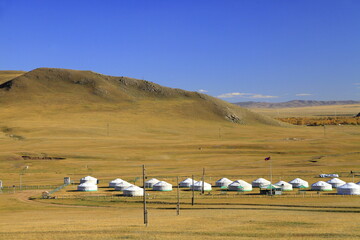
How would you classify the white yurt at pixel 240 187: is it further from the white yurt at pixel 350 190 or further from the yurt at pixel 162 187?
the white yurt at pixel 350 190

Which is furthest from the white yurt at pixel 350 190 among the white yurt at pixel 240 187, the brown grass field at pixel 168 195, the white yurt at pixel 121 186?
the white yurt at pixel 121 186

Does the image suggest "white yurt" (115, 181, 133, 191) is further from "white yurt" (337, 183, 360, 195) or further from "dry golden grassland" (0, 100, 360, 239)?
"white yurt" (337, 183, 360, 195)

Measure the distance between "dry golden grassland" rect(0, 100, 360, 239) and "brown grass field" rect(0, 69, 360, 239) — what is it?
119 millimetres

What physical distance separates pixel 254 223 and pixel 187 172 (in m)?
73.0

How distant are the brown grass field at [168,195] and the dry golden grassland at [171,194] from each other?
0.12 meters

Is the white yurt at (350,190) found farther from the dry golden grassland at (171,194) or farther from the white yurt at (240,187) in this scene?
the white yurt at (240,187)

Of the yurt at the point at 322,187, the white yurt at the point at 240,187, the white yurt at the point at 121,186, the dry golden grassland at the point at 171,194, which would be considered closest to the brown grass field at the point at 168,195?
the dry golden grassland at the point at 171,194

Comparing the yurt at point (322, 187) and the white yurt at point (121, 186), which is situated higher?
the white yurt at point (121, 186)

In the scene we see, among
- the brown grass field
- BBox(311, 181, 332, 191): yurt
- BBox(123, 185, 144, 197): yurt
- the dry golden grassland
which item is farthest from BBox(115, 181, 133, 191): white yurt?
BBox(311, 181, 332, 191): yurt

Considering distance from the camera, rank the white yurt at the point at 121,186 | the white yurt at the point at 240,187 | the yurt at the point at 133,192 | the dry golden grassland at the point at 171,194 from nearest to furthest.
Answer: the dry golden grassland at the point at 171,194
the yurt at the point at 133,192
the white yurt at the point at 240,187
the white yurt at the point at 121,186

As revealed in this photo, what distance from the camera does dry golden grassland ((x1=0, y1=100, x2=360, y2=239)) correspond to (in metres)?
50.9

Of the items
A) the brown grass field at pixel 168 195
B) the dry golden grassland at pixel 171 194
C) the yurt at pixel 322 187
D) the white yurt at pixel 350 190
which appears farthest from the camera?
the yurt at pixel 322 187

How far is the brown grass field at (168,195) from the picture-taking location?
51.1m

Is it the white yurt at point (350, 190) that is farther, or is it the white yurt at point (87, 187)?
the white yurt at point (87, 187)
